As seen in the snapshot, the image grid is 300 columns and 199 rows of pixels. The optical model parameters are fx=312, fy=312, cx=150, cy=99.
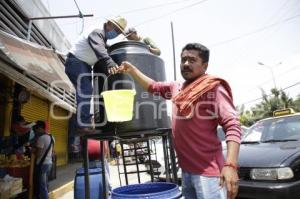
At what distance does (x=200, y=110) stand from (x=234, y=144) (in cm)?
39

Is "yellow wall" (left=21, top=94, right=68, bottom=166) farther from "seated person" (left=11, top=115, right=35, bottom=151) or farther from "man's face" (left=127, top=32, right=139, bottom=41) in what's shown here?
"man's face" (left=127, top=32, right=139, bottom=41)

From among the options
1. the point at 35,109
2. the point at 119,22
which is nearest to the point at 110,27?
the point at 119,22

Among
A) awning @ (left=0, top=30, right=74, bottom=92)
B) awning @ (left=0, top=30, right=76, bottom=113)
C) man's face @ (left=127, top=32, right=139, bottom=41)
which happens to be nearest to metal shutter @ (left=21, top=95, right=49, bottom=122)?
awning @ (left=0, top=30, right=76, bottom=113)

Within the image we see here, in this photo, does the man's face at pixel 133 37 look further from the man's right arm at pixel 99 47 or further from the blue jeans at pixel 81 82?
the blue jeans at pixel 81 82


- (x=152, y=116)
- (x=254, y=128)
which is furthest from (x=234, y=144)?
(x=254, y=128)

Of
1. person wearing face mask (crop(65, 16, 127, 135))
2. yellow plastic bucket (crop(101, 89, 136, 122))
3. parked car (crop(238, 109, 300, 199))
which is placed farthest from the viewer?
parked car (crop(238, 109, 300, 199))

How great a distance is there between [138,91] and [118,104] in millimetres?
427

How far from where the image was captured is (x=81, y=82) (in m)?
3.31

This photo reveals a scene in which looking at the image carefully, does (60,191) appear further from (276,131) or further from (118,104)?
(118,104)

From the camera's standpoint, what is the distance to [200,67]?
101 inches

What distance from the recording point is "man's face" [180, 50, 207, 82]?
8.36 ft

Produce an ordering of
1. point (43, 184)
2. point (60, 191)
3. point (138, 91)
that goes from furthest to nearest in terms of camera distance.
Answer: point (60, 191)
point (43, 184)
point (138, 91)

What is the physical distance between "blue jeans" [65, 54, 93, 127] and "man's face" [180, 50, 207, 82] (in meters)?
1.16

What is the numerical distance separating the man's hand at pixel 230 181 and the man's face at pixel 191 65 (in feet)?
2.73
